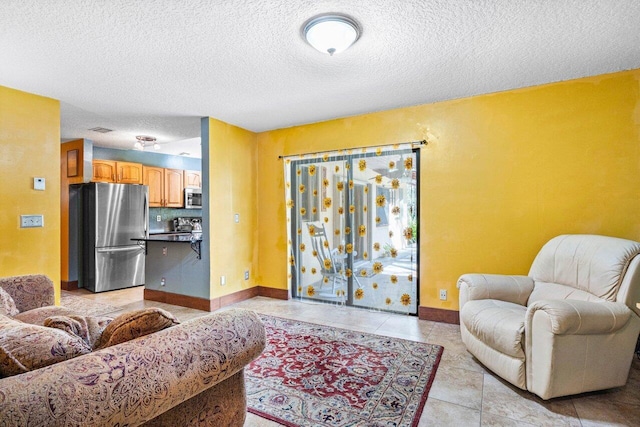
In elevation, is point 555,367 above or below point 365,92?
below

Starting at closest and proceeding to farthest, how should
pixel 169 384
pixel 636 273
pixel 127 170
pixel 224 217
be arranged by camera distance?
pixel 169 384
pixel 636 273
pixel 224 217
pixel 127 170

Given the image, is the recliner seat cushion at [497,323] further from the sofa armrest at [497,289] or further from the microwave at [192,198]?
the microwave at [192,198]

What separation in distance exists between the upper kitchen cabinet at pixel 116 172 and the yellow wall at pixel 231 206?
2.65 m

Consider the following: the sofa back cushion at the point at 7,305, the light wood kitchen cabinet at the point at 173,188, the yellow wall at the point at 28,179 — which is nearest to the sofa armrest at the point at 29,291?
the sofa back cushion at the point at 7,305

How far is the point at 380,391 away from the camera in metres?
2.20

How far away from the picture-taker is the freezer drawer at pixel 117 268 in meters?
5.16

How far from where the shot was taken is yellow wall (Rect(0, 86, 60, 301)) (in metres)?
3.01

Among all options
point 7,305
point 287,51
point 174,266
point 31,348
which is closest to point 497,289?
point 287,51

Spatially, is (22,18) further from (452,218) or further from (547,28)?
(452,218)

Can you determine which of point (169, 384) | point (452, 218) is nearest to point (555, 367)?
point (452, 218)

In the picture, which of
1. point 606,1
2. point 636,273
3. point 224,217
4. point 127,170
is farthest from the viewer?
point 127,170

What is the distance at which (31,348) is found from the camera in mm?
1000

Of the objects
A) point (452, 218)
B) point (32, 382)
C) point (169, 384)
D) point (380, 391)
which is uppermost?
point (452, 218)

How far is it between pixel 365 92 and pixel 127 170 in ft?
15.6
